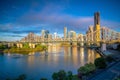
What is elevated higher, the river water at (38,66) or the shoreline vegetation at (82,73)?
the shoreline vegetation at (82,73)

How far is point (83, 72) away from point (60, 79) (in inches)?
74.5

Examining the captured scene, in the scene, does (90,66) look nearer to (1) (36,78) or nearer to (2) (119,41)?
(1) (36,78)

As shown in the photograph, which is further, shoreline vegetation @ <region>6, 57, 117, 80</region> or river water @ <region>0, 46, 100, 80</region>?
river water @ <region>0, 46, 100, 80</region>

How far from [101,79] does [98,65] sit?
2777mm

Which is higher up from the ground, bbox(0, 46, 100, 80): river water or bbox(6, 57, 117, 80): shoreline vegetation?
bbox(6, 57, 117, 80): shoreline vegetation

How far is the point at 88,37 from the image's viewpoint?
117 ft

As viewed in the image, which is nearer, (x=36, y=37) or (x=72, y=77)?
(x=72, y=77)

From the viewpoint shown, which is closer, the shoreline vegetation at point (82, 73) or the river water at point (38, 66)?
the shoreline vegetation at point (82, 73)

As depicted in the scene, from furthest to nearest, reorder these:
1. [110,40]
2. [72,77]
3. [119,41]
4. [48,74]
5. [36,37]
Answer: [36,37] < [110,40] < [119,41] < [48,74] < [72,77]

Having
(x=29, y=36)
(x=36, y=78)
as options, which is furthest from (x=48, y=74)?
(x=29, y=36)

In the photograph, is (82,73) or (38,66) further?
(38,66)

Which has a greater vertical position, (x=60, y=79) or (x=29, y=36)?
(x=29, y=36)

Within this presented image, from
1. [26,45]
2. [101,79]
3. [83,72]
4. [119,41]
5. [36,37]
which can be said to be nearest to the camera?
[101,79]

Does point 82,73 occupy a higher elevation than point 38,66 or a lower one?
higher
